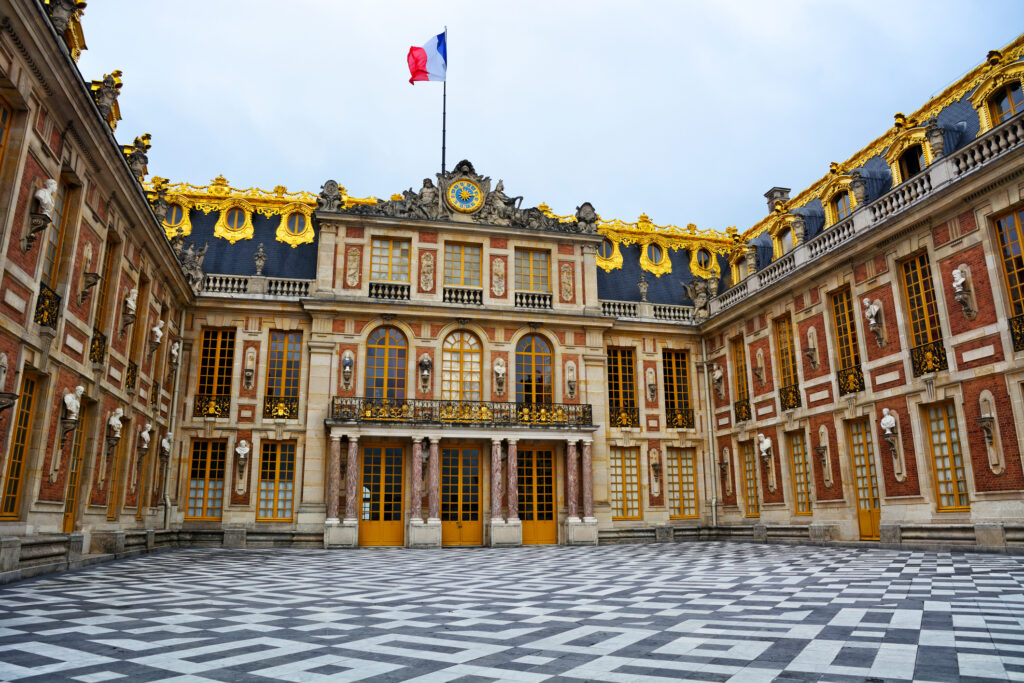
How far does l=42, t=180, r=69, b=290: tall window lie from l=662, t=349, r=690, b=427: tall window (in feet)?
64.7

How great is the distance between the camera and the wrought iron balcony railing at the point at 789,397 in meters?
21.4

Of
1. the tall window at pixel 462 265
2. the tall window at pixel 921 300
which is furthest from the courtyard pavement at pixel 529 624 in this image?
the tall window at pixel 462 265

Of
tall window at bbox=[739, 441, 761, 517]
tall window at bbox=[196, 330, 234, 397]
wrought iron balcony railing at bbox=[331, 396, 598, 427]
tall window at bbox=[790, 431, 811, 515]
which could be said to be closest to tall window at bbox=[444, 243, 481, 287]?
wrought iron balcony railing at bbox=[331, 396, 598, 427]

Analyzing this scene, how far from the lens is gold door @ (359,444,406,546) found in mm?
22562

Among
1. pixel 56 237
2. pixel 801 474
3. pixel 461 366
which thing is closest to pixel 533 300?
pixel 461 366

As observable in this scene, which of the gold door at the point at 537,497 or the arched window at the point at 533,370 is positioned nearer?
the gold door at the point at 537,497

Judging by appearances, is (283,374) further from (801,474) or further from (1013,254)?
(1013,254)

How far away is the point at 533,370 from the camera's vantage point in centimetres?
2498

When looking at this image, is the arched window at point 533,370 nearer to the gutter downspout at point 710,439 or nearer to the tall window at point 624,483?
the tall window at point 624,483

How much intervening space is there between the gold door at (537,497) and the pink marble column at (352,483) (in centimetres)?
547

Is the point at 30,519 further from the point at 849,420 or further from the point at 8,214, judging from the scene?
the point at 849,420

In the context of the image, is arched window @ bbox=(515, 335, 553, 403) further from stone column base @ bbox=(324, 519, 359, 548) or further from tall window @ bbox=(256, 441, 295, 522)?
tall window @ bbox=(256, 441, 295, 522)

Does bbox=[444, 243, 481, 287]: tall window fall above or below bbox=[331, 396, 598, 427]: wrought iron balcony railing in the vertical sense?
above

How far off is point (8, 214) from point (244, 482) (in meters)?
13.6
